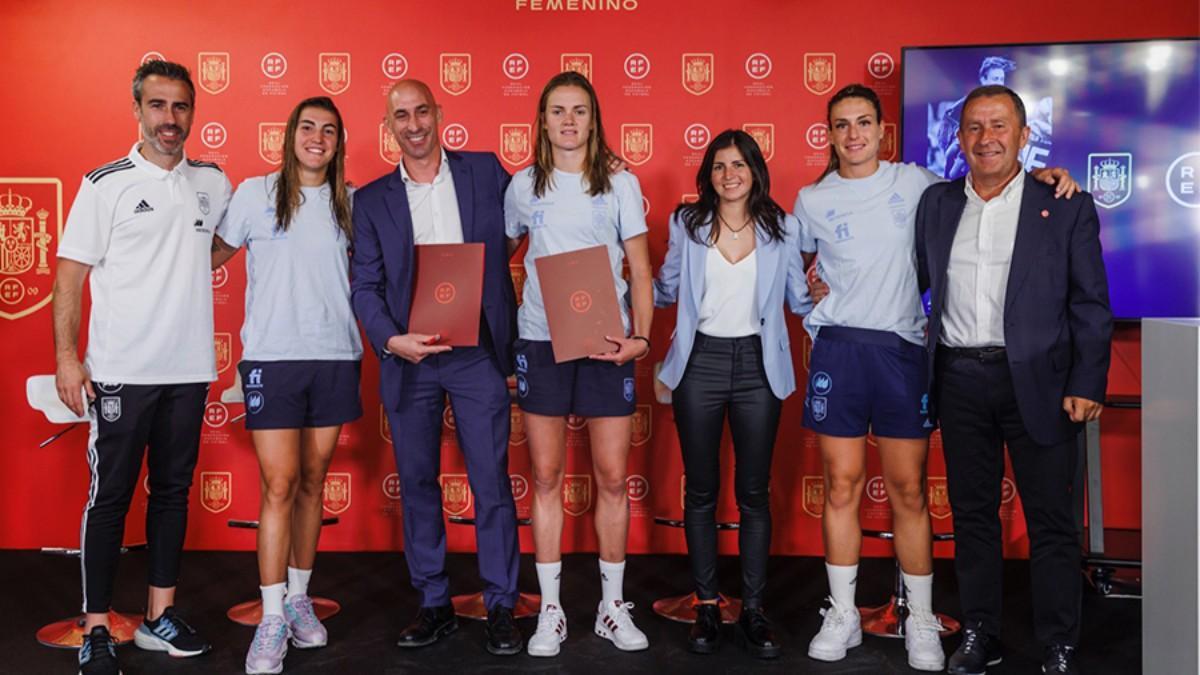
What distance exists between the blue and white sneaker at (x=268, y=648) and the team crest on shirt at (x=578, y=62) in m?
2.47

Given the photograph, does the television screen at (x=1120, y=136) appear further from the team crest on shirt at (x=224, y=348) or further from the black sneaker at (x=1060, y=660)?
the team crest on shirt at (x=224, y=348)

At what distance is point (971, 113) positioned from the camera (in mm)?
2676

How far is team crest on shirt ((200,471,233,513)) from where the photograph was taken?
407 cm

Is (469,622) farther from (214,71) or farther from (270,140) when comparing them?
(214,71)

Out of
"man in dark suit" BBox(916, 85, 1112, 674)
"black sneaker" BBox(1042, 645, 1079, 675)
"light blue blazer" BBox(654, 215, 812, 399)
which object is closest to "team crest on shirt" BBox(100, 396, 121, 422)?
"light blue blazer" BBox(654, 215, 812, 399)

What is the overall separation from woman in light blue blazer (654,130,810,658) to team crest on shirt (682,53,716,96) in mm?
1108

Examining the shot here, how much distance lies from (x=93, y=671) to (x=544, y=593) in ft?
4.40

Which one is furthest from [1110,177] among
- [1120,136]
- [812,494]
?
[812,494]

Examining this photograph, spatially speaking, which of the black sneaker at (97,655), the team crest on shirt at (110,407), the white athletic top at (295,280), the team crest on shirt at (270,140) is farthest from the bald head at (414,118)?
the black sneaker at (97,655)

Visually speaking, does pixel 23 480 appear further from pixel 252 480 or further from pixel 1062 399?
pixel 1062 399

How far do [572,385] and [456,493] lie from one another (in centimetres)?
140

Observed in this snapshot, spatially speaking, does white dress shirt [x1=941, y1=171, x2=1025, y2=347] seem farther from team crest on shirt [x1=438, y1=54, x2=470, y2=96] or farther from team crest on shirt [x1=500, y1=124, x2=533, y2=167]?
team crest on shirt [x1=438, y1=54, x2=470, y2=96]

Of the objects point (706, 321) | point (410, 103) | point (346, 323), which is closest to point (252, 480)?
point (346, 323)

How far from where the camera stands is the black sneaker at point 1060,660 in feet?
8.73
